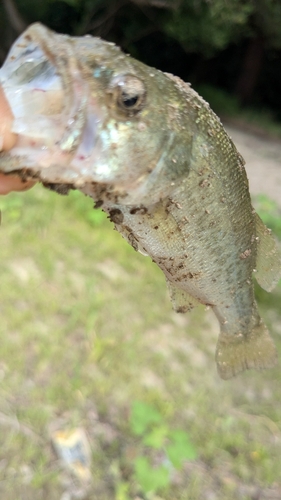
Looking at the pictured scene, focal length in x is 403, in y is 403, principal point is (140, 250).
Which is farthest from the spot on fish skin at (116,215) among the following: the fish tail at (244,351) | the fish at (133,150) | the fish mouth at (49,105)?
the fish tail at (244,351)

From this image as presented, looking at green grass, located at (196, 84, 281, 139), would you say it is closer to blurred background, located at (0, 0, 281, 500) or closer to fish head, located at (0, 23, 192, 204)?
blurred background, located at (0, 0, 281, 500)

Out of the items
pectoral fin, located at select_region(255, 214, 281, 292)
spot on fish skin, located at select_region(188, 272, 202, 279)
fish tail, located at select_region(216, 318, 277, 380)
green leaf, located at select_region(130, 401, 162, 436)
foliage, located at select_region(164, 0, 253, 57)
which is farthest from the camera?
foliage, located at select_region(164, 0, 253, 57)

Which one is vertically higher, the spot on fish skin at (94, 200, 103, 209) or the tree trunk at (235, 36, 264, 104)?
the spot on fish skin at (94, 200, 103, 209)

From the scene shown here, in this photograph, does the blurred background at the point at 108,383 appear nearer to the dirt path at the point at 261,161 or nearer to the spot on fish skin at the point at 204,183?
the dirt path at the point at 261,161

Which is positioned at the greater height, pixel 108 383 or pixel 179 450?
pixel 179 450

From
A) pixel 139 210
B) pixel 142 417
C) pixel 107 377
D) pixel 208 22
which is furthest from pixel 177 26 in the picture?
pixel 139 210

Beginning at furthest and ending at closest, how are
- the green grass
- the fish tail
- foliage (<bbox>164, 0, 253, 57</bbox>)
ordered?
1. the green grass
2. foliage (<bbox>164, 0, 253, 57</bbox>)
3. the fish tail

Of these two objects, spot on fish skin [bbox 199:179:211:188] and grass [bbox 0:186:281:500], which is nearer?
spot on fish skin [bbox 199:179:211:188]

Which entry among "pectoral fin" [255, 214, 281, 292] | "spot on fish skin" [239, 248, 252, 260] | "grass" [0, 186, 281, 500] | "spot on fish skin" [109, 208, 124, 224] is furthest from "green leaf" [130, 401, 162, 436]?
"spot on fish skin" [109, 208, 124, 224]

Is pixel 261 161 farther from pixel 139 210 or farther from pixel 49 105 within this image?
pixel 49 105
